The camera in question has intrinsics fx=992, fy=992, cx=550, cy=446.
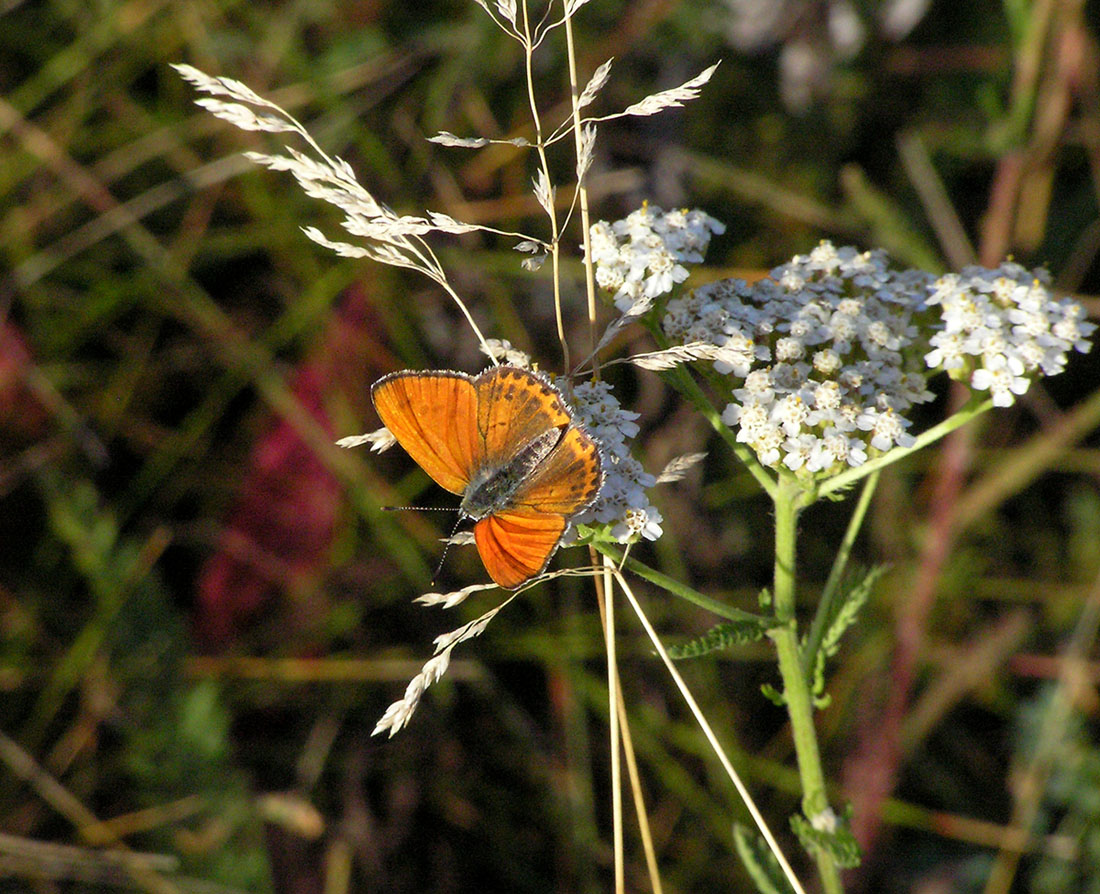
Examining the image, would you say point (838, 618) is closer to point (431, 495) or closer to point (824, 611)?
point (824, 611)

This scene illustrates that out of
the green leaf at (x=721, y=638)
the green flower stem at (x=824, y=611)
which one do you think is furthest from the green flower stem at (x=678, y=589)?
the green flower stem at (x=824, y=611)

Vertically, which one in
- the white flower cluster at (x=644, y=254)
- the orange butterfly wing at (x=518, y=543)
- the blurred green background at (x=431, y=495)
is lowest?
the blurred green background at (x=431, y=495)

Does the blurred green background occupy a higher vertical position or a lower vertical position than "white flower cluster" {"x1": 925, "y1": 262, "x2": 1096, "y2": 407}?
lower


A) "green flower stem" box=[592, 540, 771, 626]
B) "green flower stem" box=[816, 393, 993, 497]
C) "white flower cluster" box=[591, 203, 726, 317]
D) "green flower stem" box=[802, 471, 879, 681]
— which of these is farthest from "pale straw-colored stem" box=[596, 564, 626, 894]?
"white flower cluster" box=[591, 203, 726, 317]

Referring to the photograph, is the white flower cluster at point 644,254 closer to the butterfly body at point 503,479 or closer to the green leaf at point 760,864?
the butterfly body at point 503,479

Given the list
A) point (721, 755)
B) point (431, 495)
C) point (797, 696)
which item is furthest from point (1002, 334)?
point (431, 495)

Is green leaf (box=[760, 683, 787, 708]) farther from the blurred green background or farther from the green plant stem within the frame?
the blurred green background

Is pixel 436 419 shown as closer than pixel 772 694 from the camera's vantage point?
No
